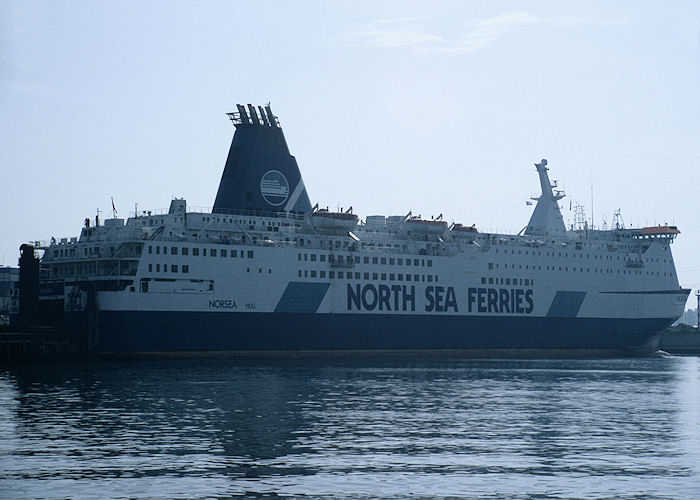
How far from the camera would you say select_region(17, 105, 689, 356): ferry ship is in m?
54.9

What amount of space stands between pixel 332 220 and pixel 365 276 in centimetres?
436

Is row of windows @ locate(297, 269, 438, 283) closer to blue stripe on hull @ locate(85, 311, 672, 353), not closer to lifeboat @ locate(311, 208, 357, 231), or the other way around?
blue stripe on hull @ locate(85, 311, 672, 353)

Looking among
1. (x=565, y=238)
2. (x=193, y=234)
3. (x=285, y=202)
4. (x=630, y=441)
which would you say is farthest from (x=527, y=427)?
(x=565, y=238)

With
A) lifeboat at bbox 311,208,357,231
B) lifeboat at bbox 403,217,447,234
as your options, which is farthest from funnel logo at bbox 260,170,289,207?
lifeboat at bbox 403,217,447,234

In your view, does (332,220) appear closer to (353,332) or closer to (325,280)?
(325,280)

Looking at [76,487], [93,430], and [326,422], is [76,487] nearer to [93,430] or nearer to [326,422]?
[93,430]

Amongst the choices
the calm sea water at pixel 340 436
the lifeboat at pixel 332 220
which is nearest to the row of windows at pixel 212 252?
the lifeboat at pixel 332 220

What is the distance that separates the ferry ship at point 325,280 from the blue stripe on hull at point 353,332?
0.09 m

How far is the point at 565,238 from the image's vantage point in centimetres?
7719

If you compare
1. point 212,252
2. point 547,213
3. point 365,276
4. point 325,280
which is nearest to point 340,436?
point 212,252

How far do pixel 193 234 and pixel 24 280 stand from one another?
10.1 metres

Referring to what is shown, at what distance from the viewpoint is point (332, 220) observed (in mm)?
63562

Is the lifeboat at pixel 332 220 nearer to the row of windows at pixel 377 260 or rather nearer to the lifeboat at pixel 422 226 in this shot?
the row of windows at pixel 377 260

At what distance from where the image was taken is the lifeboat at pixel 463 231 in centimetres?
7012
